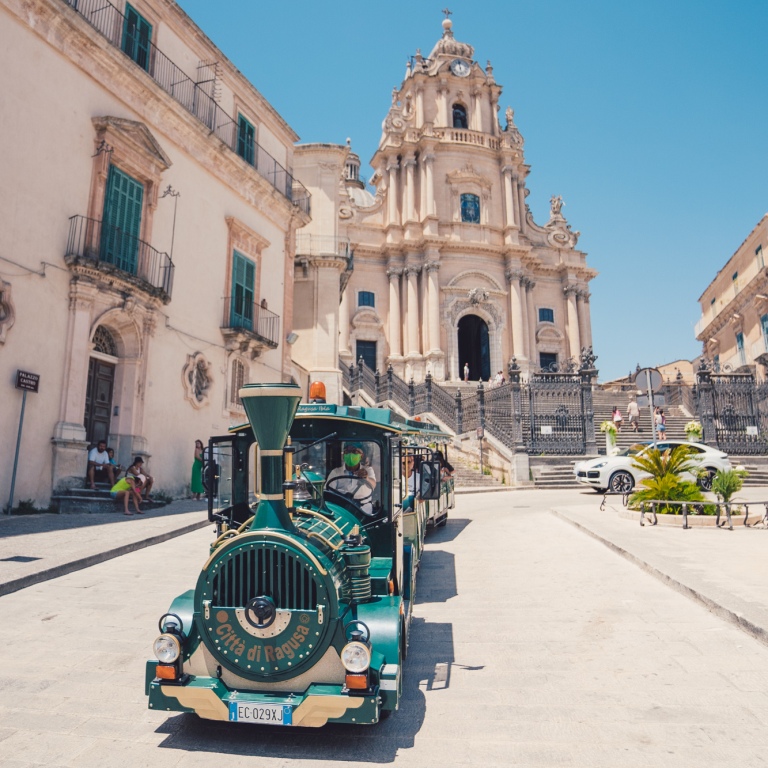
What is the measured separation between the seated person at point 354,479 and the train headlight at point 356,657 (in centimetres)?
162

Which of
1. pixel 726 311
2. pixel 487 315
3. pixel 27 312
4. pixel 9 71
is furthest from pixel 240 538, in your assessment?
pixel 726 311

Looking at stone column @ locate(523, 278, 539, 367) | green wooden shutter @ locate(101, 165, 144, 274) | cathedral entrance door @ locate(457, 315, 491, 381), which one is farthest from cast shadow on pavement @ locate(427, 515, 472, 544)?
stone column @ locate(523, 278, 539, 367)

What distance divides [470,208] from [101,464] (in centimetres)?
3047

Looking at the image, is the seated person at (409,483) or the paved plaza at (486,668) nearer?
the paved plaza at (486,668)

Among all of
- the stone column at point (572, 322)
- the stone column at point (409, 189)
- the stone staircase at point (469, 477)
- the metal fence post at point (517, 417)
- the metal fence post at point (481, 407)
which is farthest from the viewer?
the stone column at point (572, 322)

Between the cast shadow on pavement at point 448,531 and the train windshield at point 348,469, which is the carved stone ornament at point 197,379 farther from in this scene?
the train windshield at point 348,469

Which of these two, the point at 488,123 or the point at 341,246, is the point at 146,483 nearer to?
the point at 341,246

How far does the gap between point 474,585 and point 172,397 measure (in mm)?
10333

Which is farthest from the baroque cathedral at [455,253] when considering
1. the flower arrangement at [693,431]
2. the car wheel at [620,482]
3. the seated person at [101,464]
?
the seated person at [101,464]

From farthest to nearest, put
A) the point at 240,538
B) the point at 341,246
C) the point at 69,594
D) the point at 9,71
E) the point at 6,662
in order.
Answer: the point at 341,246, the point at 9,71, the point at 69,594, the point at 6,662, the point at 240,538

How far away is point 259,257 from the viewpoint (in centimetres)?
1930

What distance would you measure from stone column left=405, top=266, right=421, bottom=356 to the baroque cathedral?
2.7 inches

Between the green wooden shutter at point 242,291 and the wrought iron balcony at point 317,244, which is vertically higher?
the wrought iron balcony at point 317,244

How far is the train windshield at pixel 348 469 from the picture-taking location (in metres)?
4.82
